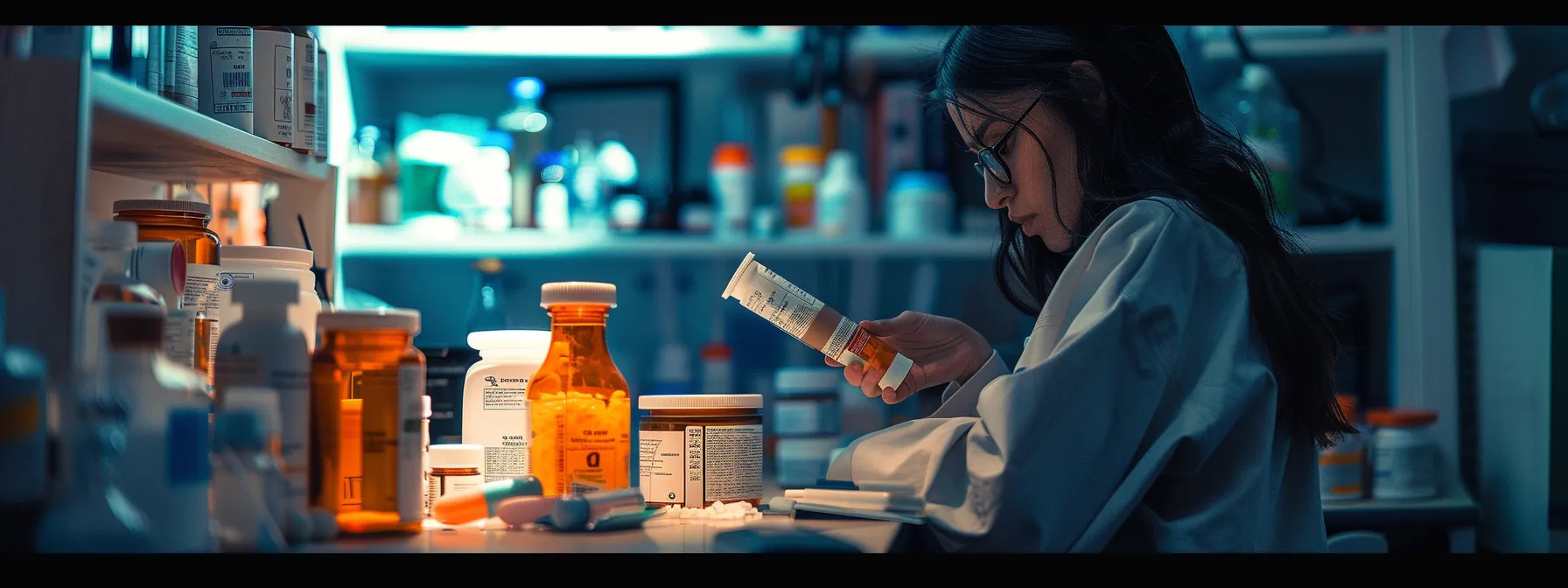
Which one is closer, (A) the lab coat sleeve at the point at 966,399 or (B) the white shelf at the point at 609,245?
(A) the lab coat sleeve at the point at 966,399

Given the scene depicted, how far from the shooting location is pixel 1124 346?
0.77 m

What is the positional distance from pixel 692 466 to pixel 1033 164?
419 millimetres

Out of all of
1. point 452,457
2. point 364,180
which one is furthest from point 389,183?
point 452,457

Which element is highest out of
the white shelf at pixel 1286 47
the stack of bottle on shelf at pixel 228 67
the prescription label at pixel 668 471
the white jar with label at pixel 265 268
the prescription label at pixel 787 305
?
the white shelf at pixel 1286 47

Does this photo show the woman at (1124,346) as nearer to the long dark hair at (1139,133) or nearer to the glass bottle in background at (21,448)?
the long dark hair at (1139,133)

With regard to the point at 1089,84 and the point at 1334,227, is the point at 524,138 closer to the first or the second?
the point at 1089,84

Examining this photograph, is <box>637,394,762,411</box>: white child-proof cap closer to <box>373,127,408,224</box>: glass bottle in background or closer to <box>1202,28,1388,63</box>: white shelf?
<box>373,127,408,224</box>: glass bottle in background

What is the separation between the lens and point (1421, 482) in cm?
158

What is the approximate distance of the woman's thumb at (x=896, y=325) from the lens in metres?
1.05

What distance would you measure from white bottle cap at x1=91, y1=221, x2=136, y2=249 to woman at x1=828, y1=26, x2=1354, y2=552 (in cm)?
55

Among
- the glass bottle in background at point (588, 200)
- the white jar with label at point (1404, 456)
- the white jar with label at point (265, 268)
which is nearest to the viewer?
the white jar with label at point (265, 268)

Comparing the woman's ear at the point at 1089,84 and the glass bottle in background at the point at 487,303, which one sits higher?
the woman's ear at the point at 1089,84

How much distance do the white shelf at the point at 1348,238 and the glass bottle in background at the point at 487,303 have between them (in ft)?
4.31

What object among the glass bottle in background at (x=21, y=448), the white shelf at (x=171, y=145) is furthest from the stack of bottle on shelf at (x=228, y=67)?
the glass bottle in background at (x=21, y=448)
